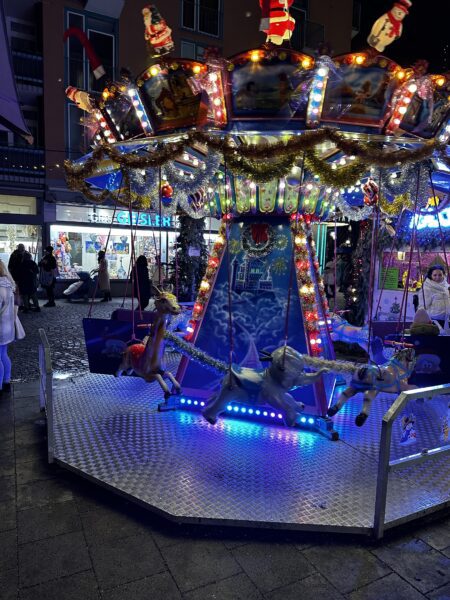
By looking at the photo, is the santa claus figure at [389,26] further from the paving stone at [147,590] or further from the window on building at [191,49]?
the window on building at [191,49]

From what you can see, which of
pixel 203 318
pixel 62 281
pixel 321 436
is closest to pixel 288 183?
pixel 203 318

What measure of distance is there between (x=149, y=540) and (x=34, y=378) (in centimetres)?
455

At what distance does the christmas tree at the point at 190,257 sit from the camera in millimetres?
13891

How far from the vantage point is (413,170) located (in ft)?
16.9

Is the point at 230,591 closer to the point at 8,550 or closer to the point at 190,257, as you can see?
the point at 8,550

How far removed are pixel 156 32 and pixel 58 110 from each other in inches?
599

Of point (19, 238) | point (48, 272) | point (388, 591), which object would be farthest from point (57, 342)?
point (19, 238)

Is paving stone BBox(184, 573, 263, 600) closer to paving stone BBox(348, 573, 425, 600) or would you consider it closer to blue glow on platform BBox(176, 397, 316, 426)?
paving stone BBox(348, 573, 425, 600)

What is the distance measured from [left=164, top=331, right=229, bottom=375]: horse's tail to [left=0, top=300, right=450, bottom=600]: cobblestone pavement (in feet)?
5.73

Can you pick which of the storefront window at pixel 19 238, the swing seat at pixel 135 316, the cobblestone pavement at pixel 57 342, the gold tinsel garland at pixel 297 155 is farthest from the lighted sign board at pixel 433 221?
the storefront window at pixel 19 238

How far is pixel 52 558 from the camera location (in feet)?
9.48

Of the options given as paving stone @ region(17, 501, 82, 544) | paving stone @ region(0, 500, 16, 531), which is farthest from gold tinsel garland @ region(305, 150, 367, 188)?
paving stone @ region(0, 500, 16, 531)

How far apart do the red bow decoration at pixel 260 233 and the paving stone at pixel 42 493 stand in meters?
3.70

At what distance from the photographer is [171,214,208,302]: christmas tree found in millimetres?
13891
